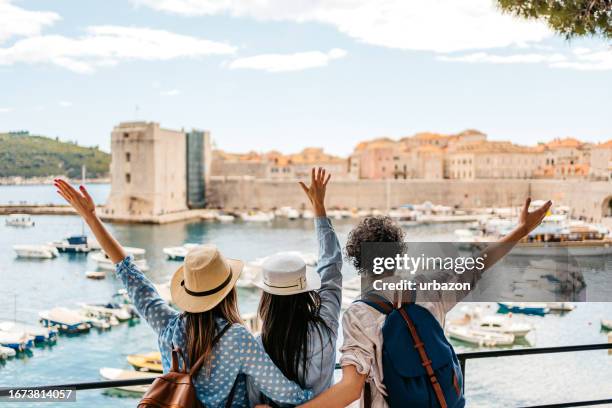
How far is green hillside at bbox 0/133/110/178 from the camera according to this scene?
42.9 feet

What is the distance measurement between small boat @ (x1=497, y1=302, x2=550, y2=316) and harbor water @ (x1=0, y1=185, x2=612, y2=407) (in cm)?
19

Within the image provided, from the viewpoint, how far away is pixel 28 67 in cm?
3088

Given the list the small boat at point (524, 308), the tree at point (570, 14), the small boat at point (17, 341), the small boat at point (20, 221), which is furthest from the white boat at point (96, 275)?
the tree at point (570, 14)

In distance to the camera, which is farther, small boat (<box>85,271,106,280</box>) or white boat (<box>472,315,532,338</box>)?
small boat (<box>85,271,106,280</box>)

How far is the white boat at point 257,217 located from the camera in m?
22.6

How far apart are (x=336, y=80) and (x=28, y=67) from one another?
53.2 feet

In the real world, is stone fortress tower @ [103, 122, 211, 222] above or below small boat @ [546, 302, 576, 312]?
above

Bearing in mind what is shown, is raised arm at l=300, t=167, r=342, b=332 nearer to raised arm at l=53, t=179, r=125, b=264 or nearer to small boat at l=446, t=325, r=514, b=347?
raised arm at l=53, t=179, r=125, b=264

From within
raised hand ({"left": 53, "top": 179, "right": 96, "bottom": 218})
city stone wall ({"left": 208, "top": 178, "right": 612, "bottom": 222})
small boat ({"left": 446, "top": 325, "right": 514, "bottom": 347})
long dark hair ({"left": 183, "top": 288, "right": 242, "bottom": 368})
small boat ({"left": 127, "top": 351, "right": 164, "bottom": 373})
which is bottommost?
small boat ({"left": 127, "top": 351, "right": 164, "bottom": 373})

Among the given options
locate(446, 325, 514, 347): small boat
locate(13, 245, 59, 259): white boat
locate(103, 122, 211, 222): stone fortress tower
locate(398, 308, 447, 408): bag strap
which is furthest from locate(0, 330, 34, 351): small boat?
locate(103, 122, 211, 222): stone fortress tower

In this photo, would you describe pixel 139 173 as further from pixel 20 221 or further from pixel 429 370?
pixel 429 370

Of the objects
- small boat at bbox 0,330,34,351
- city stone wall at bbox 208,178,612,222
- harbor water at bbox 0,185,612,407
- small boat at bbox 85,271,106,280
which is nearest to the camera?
harbor water at bbox 0,185,612,407

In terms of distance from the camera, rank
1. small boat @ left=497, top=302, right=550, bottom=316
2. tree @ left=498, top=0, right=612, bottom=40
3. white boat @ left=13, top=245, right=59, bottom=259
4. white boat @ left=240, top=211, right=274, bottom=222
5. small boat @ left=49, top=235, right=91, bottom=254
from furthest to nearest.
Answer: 1. white boat @ left=240, top=211, right=274, bottom=222
2. small boat @ left=49, top=235, right=91, bottom=254
3. white boat @ left=13, top=245, right=59, bottom=259
4. small boat @ left=497, top=302, right=550, bottom=316
5. tree @ left=498, top=0, right=612, bottom=40

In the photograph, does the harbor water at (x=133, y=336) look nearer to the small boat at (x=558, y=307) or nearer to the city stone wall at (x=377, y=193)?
the small boat at (x=558, y=307)
